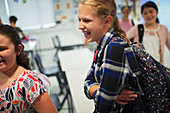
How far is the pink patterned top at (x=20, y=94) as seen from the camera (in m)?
0.83

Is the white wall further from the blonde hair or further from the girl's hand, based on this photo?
the girl's hand

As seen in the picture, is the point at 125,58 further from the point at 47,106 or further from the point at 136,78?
the point at 47,106

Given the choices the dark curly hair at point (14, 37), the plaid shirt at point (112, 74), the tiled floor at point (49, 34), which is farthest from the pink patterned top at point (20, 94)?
the tiled floor at point (49, 34)

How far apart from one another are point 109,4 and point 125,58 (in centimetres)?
30

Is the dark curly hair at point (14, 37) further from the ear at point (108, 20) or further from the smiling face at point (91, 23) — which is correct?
the ear at point (108, 20)

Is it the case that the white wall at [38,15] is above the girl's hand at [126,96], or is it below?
above

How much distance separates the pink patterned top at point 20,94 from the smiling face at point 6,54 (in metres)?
0.10

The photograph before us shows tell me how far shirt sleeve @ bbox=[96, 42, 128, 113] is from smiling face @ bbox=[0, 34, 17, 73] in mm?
553

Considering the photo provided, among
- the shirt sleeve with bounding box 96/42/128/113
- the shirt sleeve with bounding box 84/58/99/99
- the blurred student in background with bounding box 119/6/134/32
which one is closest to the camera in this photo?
the shirt sleeve with bounding box 96/42/128/113

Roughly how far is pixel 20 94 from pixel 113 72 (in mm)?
522

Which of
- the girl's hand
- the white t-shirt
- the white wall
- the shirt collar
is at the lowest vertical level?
the girl's hand

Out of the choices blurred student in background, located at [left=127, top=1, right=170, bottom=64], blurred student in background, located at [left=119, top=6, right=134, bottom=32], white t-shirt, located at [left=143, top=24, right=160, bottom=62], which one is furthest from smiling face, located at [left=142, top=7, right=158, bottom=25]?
blurred student in background, located at [left=119, top=6, right=134, bottom=32]

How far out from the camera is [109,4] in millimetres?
776

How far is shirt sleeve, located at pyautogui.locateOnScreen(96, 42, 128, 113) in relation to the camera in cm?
65
